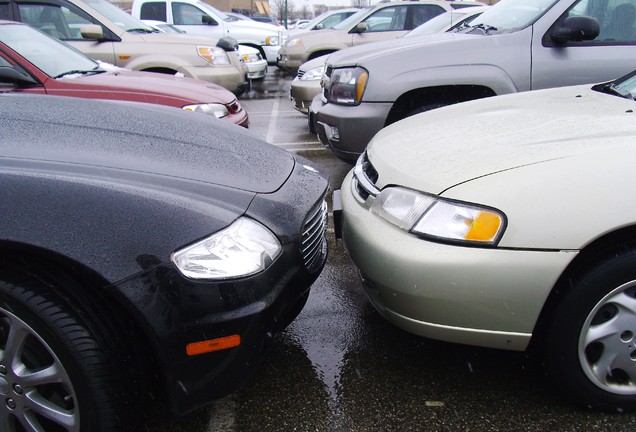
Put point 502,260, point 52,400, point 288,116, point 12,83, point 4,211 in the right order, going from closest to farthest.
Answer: point 4,211 < point 52,400 < point 502,260 < point 12,83 < point 288,116

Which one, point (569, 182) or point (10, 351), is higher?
point (569, 182)

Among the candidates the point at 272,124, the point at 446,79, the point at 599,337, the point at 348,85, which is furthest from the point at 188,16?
the point at 599,337

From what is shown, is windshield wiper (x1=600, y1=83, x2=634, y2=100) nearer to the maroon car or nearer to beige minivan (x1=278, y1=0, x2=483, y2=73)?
the maroon car

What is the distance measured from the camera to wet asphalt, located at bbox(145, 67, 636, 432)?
6.66 feet

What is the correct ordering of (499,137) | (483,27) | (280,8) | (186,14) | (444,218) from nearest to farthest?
(444,218) → (499,137) → (483,27) → (186,14) → (280,8)

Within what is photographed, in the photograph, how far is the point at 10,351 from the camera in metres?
1.65

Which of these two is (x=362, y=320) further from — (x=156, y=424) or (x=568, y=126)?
(x=568, y=126)

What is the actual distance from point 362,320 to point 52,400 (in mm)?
1504

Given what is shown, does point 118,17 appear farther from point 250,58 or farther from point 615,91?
point 615,91

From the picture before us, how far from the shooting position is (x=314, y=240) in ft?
7.25

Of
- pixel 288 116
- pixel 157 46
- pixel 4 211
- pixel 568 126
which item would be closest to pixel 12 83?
pixel 157 46

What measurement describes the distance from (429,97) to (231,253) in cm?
301

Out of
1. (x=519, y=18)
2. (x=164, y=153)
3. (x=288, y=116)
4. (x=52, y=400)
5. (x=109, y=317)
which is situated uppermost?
(x=519, y=18)

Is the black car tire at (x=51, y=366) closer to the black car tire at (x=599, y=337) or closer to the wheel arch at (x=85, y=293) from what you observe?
the wheel arch at (x=85, y=293)
